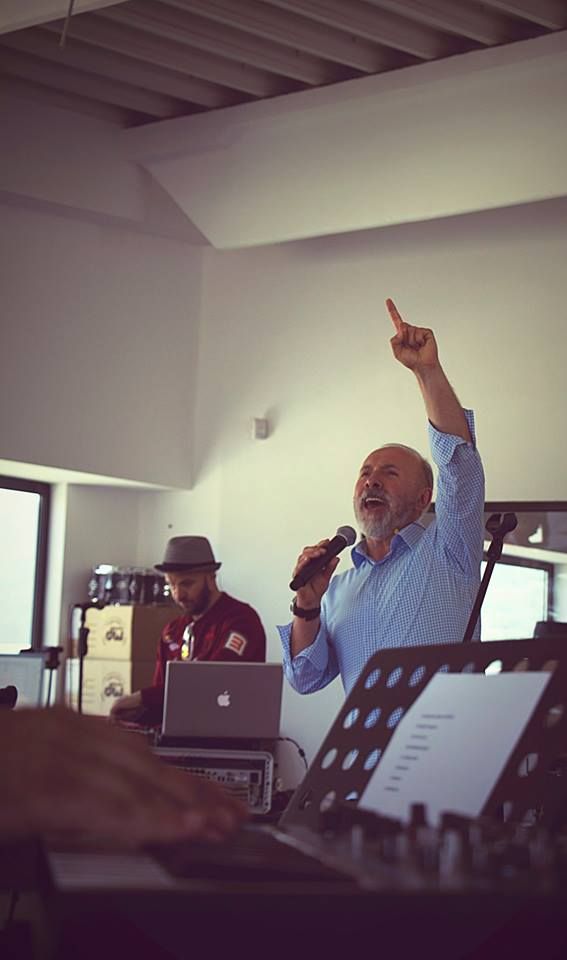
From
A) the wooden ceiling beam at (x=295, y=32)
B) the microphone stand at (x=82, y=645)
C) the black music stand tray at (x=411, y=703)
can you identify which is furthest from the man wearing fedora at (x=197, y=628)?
the black music stand tray at (x=411, y=703)

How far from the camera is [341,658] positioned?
3439 millimetres

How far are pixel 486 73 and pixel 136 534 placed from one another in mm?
3377

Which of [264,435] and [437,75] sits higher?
[437,75]

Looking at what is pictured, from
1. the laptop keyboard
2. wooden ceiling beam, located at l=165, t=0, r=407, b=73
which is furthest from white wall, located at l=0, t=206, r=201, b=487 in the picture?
the laptop keyboard

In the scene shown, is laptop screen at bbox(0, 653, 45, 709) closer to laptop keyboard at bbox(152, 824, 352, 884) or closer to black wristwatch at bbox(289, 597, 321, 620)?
black wristwatch at bbox(289, 597, 321, 620)

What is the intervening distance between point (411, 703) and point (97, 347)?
585 centimetres

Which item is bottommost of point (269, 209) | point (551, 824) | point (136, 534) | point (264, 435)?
point (551, 824)

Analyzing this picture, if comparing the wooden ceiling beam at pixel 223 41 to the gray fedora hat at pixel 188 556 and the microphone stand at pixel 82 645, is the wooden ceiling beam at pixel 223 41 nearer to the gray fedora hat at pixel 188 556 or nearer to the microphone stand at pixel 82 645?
the gray fedora hat at pixel 188 556

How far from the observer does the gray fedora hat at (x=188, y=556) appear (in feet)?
19.5

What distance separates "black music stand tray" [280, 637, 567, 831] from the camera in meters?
1.12

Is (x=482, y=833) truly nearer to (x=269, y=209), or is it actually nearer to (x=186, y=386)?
(x=269, y=209)

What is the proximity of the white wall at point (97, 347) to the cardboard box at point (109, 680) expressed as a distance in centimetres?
102

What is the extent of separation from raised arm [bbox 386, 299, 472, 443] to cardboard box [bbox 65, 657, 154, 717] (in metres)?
4.00

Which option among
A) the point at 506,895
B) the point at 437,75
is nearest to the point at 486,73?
the point at 437,75
